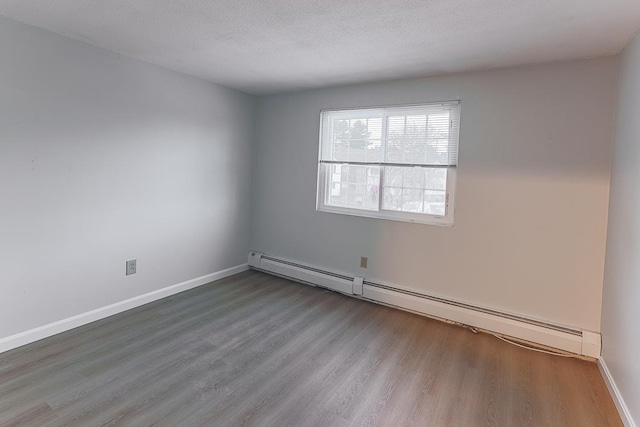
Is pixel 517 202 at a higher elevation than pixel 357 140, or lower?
lower

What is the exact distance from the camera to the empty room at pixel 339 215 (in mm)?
1918

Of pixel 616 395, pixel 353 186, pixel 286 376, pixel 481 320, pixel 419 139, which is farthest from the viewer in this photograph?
pixel 353 186

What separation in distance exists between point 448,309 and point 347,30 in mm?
2410

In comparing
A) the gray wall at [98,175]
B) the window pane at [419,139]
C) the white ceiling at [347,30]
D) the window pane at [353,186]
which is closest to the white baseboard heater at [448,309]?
the window pane at [353,186]

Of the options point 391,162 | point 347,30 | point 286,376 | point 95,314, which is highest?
point 347,30

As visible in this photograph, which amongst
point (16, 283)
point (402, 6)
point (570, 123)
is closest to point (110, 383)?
point (16, 283)

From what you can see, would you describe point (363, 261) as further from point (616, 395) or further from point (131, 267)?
point (131, 267)

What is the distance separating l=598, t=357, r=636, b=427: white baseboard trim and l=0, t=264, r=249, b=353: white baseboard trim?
3524 millimetres

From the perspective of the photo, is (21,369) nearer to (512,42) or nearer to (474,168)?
(474,168)

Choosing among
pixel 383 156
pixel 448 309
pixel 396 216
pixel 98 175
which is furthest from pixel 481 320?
pixel 98 175

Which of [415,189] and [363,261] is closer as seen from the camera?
[415,189]

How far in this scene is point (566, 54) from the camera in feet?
7.86

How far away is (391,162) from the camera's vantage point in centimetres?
333

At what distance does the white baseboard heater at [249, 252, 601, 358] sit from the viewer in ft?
8.25
